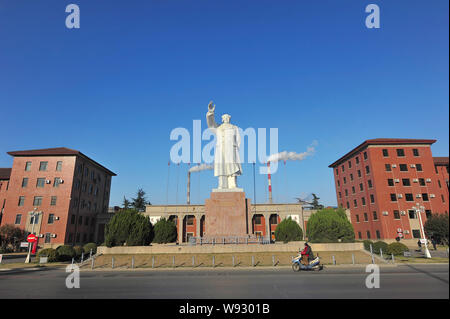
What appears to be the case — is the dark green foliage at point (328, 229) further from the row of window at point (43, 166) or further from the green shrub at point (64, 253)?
the row of window at point (43, 166)

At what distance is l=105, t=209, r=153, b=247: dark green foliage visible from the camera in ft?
74.6

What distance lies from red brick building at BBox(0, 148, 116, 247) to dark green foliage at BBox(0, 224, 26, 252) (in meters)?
2.01

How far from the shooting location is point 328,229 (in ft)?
77.9

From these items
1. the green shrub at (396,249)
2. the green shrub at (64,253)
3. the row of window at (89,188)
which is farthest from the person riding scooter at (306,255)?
the row of window at (89,188)

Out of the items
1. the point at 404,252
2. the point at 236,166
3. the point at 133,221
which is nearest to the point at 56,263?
the point at 133,221

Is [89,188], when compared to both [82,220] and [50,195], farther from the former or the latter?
[50,195]

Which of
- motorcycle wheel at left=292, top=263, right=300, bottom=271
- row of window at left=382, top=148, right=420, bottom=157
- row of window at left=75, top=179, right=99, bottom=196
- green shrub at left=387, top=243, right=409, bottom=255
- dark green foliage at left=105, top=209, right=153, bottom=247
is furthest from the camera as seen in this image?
row of window at left=75, top=179, right=99, bottom=196

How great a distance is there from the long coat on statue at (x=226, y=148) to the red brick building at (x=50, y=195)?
32.9 m

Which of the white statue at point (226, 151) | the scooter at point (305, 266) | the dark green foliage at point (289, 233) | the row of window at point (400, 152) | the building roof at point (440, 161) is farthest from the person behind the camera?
the building roof at point (440, 161)

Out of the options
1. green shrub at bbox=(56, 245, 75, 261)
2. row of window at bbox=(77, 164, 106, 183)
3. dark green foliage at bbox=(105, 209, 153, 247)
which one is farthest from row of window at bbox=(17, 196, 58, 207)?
dark green foliage at bbox=(105, 209, 153, 247)

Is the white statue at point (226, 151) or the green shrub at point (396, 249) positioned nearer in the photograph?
the green shrub at point (396, 249)

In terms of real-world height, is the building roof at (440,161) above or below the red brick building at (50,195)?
above

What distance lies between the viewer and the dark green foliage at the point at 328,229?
23422 mm

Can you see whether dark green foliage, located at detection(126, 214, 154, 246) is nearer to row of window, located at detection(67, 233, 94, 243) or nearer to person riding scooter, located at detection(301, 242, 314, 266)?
person riding scooter, located at detection(301, 242, 314, 266)
